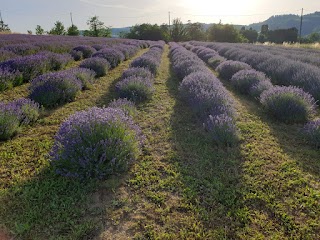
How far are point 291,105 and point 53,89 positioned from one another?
4.82 meters

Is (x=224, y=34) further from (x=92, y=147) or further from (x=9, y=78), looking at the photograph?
(x=92, y=147)

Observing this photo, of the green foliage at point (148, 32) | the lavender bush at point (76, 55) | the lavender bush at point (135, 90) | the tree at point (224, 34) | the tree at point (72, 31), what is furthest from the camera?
the tree at point (224, 34)

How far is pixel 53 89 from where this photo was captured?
554 centimetres

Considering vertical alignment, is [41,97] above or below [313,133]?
above

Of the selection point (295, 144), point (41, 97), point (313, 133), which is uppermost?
point (41, 97)

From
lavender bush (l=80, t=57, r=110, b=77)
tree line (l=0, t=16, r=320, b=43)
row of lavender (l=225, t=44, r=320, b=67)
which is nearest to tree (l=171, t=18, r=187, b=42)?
tree line (l=0, t=16, r=320, b=43)

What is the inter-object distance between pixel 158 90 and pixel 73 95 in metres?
2.47

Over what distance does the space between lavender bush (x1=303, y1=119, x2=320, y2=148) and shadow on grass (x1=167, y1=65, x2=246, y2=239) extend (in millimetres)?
1188

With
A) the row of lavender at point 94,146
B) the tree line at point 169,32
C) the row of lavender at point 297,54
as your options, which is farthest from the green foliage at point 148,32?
the row of lavender at point 94,146

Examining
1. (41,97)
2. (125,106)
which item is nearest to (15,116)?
(41,97)

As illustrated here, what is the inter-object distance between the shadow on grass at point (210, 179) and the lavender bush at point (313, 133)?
1188mm

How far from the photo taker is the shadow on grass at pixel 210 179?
250 cm

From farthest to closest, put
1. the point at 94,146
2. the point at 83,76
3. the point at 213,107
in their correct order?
the point at 83,76 < the point at 213,107 < the point at 94,146

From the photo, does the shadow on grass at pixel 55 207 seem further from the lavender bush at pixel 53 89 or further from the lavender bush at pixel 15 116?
the lavender bush at pixel 53 89
